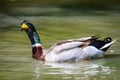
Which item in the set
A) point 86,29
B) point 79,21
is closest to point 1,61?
point 86,29

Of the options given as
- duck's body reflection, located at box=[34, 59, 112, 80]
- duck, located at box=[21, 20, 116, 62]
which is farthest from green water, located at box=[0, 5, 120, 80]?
duck, located at box=[21, 20, 116, 62]

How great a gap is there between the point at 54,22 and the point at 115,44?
3.55m

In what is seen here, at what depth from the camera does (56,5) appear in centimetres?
1869

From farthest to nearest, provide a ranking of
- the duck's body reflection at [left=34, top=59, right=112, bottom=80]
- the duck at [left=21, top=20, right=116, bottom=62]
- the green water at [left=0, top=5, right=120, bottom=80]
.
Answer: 1. the duck at [left=21, top=20, right=116, bottom=62]
2. the green water at [left=0, top=5, right=120, bottom=80]
3. the duck's body reflection at [left=34, top=59, right=112, bottom=80]

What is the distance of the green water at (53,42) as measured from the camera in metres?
10.3

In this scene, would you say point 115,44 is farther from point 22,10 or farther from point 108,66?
point 22,10

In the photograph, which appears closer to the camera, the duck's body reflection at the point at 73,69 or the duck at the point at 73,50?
the duck's body reflection at the point at 73,69

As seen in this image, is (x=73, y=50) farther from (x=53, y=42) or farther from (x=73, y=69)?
(x=53, y=42)

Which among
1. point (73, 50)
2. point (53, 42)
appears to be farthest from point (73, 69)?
point (53, 42)

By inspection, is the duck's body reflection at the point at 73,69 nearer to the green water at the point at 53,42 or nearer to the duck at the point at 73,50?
the green water at the point at 53,42

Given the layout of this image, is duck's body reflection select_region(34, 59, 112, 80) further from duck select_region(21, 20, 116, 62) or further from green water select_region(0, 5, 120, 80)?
duck select_region(21, 20, 116, 62)

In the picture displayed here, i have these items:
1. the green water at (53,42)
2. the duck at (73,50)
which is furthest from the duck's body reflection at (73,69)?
the duck at (73,50)

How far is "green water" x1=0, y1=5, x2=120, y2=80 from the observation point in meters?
10.3

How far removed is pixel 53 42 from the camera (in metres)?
13.2
